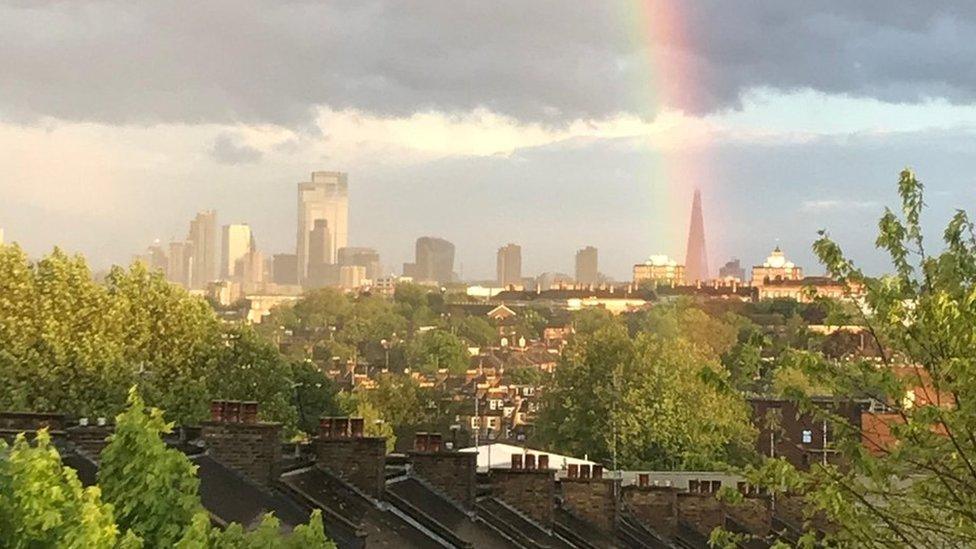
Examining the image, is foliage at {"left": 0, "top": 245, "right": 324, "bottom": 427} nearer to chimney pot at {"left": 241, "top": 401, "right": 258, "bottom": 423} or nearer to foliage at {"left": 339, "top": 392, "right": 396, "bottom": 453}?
foliage at {"left": 339, "top": 392, "right": 396, "bottom": 453}

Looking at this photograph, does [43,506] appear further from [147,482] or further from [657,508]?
[657,508]

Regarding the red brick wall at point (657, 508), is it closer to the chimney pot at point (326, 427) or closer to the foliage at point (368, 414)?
the chimney pot at point (326, 427)

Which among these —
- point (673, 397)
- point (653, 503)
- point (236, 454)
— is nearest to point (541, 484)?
point (653, 503)

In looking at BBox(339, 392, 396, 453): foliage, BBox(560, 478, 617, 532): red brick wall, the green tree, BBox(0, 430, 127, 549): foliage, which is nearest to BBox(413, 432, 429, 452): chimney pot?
BBox(560, 478, 617, 532): red brick wall

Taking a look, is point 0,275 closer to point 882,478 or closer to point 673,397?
point 673,397

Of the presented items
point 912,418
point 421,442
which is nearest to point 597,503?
point 421,442

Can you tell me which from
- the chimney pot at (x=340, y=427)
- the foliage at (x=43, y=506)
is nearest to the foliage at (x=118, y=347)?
the chimney pot at (x=340, y=427)
